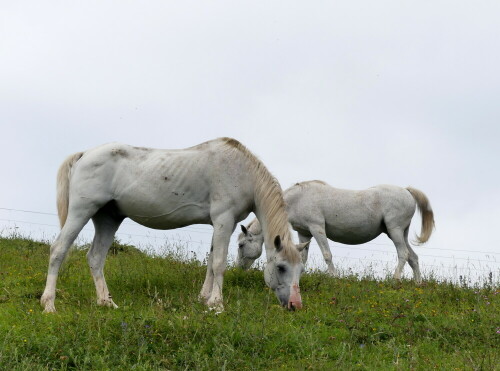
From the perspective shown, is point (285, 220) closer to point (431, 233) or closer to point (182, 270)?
point (182, 270)

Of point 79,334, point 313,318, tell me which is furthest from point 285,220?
point 79,334

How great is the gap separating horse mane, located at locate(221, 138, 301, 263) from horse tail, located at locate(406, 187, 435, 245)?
19.7 feet

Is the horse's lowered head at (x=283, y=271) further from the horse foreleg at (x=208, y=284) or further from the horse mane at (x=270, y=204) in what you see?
the horse foreleg at (x=208, y=284)

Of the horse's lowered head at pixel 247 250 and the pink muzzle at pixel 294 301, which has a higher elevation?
the pink muzzle at pixel 294 301

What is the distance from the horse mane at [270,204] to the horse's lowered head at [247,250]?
10.2 ft

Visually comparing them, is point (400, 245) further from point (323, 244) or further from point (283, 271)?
point (283, 271)

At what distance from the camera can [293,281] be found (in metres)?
7.92

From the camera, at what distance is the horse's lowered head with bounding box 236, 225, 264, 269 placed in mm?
11508

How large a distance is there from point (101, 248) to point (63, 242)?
0.67 metres

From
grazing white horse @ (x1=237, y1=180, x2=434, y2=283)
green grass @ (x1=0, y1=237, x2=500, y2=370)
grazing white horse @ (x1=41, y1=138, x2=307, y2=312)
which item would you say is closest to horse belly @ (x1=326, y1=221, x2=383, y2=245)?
A: grazing white horse @ (x1=237, y1=180, x2=434, y2=283)

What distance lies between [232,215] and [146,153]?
1.54 m

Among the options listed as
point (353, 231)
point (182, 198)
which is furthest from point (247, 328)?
point (353, 231)

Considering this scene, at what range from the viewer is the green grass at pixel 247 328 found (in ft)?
18.9

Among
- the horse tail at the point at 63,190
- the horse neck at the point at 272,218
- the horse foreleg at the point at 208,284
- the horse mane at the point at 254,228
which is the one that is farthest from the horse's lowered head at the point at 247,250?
the horse tail at the point at 63,190
